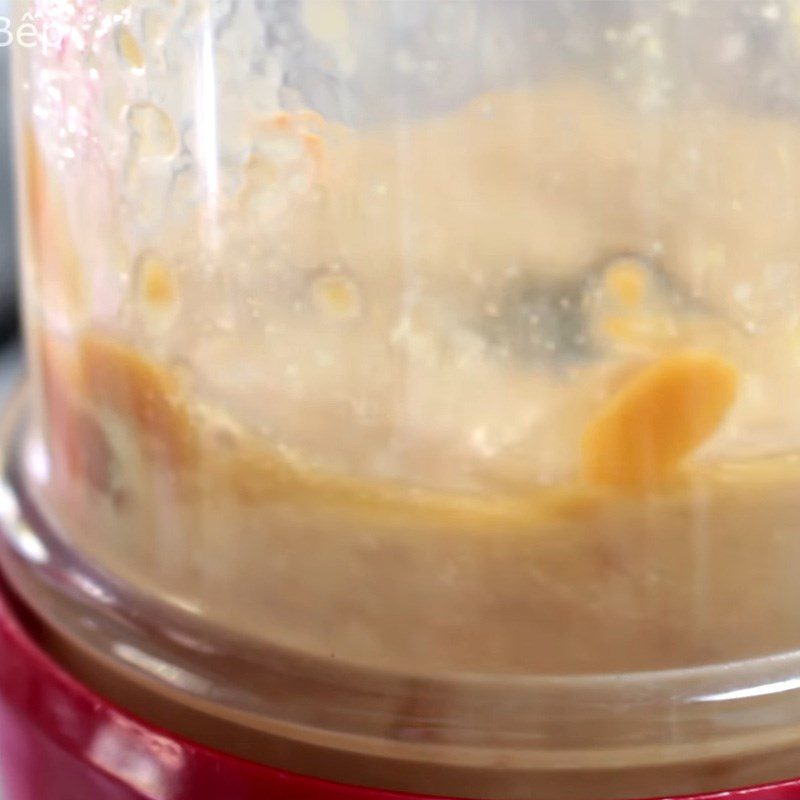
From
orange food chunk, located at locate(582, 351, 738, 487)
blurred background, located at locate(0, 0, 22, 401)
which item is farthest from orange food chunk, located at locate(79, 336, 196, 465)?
blurred background, located at locate(0, 0, 22, 401)

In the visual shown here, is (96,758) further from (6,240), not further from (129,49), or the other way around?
(6,240)

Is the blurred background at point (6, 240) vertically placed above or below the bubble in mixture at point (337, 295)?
below

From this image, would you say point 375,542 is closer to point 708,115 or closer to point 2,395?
point 708,115

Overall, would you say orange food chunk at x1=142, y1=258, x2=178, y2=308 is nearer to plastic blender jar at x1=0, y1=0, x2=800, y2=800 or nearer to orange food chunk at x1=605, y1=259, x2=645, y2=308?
plastic blender jar at x1=0, y1=0, x2=800, y2=800

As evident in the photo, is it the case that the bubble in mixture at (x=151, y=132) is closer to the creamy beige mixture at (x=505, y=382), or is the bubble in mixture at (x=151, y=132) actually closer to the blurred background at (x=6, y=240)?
the creamy beige mixture at (x=505, y=382)

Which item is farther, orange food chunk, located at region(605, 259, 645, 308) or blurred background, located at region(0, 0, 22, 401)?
blurred background, located at region(0, 0, 22, 401)

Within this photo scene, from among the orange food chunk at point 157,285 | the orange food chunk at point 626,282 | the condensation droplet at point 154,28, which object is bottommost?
the orange food chunk at point 157,285

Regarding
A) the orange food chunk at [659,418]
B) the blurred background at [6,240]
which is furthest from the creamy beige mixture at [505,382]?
the blurred background at [6,240]
